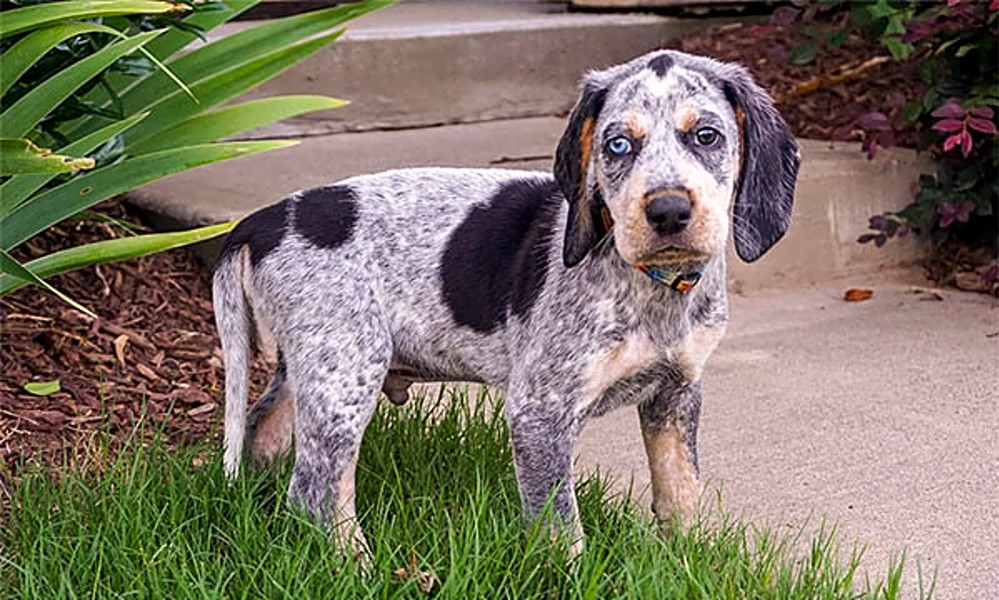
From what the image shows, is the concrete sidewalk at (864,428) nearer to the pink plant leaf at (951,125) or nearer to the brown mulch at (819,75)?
the pink plant leaf at (951,125)

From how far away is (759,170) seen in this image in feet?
9.76

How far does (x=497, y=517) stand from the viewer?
3238mm

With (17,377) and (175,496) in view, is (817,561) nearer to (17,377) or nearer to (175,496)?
(175,496)

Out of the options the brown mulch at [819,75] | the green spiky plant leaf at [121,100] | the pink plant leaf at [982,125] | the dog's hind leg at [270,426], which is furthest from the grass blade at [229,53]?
the brown mulch at [819,75]

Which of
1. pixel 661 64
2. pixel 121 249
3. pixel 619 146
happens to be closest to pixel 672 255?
pixel 619 146

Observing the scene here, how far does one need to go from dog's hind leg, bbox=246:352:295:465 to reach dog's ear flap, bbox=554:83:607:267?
878mm

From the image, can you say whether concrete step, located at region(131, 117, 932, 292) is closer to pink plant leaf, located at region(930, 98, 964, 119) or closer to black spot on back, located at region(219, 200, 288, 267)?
pink plant leaf, located at region(930, 98, 964, 119)

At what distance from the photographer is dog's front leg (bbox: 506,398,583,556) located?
3.03 metres

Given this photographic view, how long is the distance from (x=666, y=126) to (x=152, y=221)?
8.86 ft

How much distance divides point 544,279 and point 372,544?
675 mm

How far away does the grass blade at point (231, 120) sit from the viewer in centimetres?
377

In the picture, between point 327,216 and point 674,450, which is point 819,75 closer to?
point 674,450

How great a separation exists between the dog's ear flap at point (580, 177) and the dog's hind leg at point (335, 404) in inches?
18.9

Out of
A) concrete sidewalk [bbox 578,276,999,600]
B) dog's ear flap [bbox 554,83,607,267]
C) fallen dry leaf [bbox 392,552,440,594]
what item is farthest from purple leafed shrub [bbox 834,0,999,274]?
fallen dry leaf [bbox 392,552,440,594]
